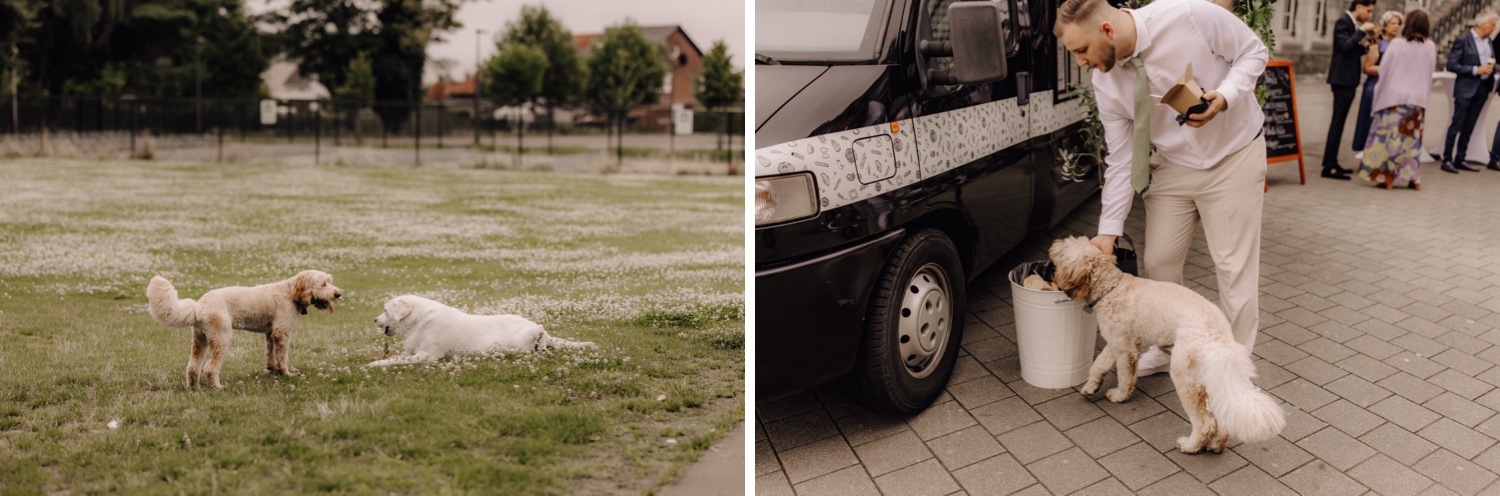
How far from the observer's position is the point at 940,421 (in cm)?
384

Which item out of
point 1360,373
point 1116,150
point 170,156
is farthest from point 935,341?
point 170,156

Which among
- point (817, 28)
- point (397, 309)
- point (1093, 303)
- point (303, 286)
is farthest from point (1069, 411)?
point (303, 286)

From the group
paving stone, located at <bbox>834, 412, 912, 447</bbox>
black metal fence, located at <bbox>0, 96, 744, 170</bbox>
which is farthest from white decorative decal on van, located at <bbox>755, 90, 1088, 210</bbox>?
black metal fence, located at <bbox>0, 96, 744, 170</bbox>

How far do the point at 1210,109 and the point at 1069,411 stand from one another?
1292 mm

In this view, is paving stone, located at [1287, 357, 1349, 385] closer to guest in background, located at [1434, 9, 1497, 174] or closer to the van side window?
guest in background, located at [1434, 9, 1497, 174]

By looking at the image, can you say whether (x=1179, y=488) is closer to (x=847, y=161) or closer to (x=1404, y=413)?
(x=1404, y=413)

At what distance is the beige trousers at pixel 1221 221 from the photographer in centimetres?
377

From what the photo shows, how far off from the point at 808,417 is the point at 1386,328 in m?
2.66

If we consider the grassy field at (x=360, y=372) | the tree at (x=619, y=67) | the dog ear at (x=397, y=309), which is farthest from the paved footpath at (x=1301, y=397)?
the tree at (x=619, y=67)

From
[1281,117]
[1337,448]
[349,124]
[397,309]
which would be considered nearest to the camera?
[1337,448]

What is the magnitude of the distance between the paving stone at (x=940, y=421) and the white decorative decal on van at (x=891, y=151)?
96 cm

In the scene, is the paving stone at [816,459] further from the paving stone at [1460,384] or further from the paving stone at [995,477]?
the paving stone at [1460,384]

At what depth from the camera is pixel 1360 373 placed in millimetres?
4082

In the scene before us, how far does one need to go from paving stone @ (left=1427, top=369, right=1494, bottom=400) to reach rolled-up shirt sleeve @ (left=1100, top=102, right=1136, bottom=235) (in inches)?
58.0
